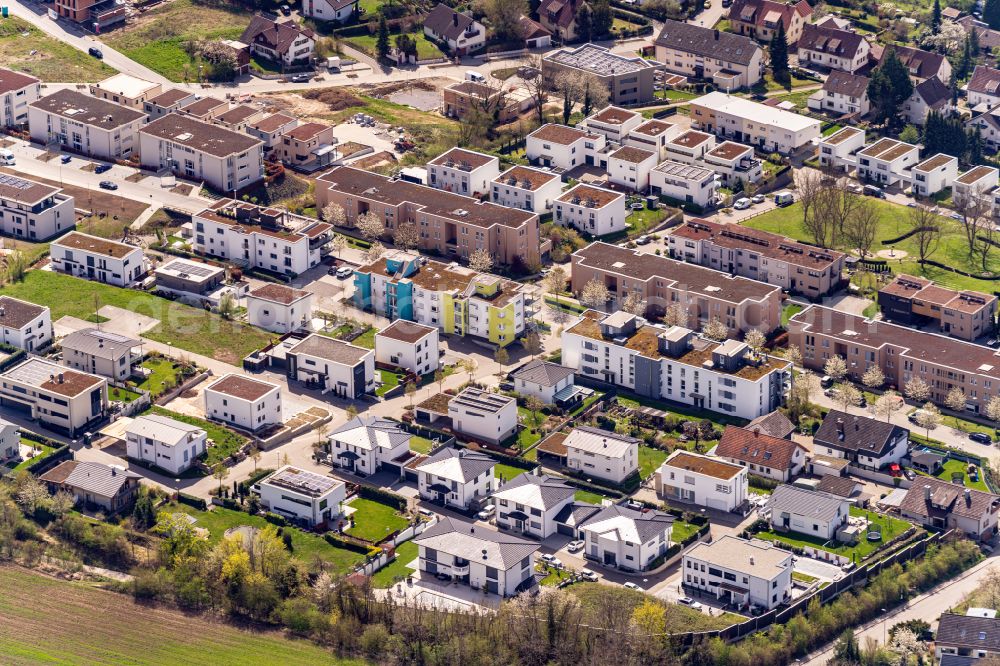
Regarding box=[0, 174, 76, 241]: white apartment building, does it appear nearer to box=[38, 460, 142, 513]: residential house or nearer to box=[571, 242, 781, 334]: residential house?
box=[38, 460, 142, 513]: residential house

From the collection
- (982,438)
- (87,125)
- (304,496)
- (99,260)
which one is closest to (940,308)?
(982,438)

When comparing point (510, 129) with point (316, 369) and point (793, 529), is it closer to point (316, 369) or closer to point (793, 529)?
point (316, 369)

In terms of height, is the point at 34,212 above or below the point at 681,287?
below

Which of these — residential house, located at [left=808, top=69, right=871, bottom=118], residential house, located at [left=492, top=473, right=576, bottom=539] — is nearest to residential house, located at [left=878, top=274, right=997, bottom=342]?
residential house, located at [left=492, top=473, right=576, bottom=539]

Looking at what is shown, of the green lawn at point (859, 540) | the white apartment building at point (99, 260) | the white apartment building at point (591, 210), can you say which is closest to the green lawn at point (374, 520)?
the green lawn at point (859, 540)

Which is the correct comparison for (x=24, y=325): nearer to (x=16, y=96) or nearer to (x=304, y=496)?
(x=304, y=496)
